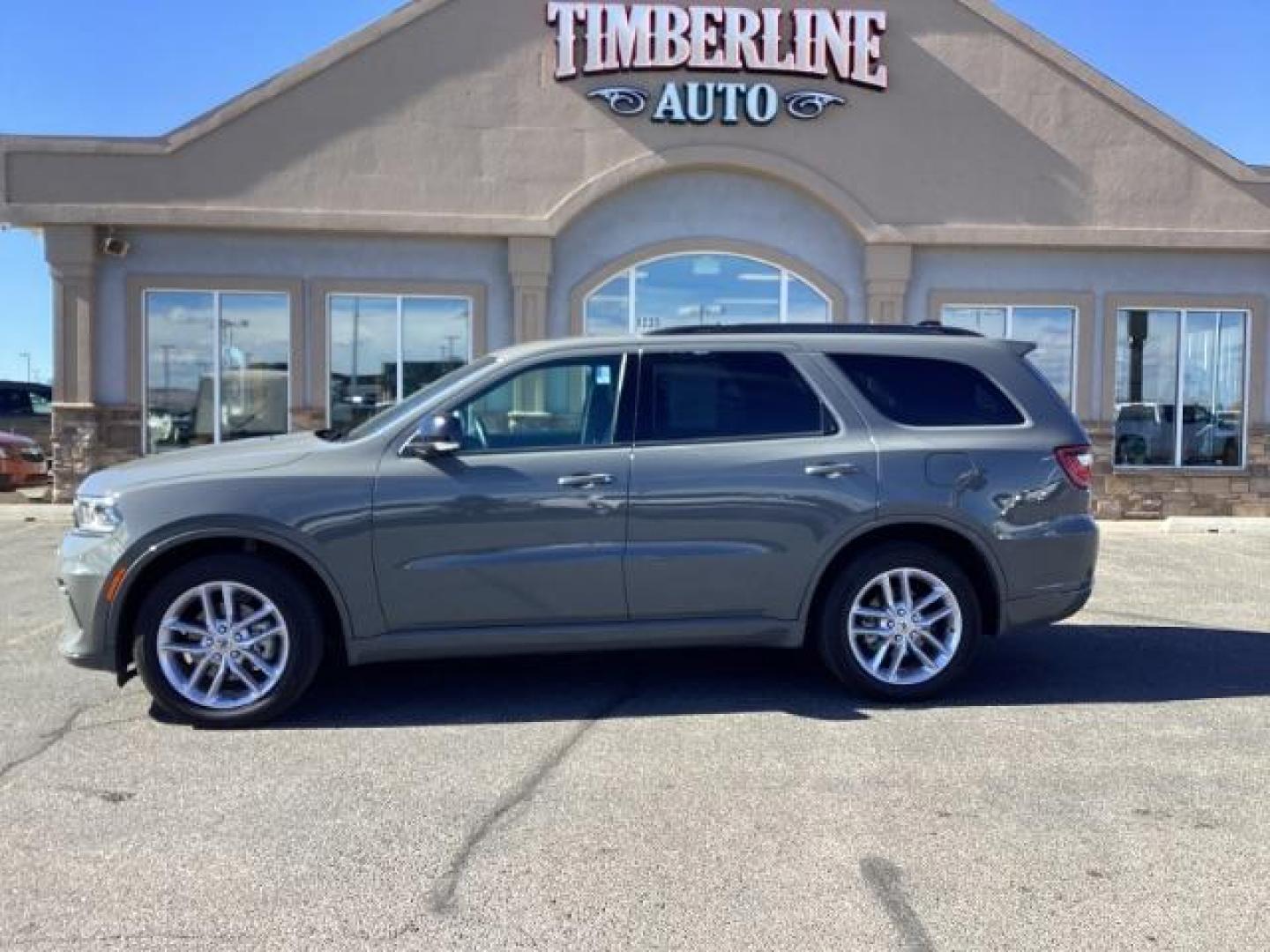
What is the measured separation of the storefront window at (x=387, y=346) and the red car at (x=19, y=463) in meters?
5.72

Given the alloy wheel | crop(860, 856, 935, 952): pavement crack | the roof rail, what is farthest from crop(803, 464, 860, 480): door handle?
the alloy wheel

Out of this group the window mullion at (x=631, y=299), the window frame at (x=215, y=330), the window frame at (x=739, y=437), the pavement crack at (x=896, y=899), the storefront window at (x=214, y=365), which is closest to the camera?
the pavement crack at (x=896, y=899)

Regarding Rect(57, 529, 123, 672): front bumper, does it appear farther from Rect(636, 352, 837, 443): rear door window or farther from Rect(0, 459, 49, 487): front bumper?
Rect(0, 459, 49, 487): front bumper

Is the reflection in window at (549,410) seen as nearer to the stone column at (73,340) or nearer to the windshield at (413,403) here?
the windshield at (413,403)

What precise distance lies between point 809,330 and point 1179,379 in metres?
10.6

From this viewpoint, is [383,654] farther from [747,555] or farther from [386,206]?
[386,206]

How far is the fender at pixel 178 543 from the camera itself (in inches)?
208

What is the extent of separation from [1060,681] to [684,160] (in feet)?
30.6

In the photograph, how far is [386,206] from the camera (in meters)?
14.2

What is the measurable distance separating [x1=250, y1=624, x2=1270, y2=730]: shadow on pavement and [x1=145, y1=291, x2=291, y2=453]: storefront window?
8.70 metres

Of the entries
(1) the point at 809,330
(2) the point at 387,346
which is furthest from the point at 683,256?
(1) the point at 809,330

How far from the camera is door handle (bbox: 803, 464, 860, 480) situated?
19.1 ft

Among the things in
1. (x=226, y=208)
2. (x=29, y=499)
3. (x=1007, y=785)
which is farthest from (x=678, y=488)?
(x=29, y=499)

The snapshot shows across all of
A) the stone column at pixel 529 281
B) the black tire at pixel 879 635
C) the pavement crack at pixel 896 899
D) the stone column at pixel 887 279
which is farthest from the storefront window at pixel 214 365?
the pavement crack at pixel 896 899
